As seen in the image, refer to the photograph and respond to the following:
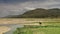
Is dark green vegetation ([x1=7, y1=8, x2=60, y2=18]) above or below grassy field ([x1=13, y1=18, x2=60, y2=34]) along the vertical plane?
above

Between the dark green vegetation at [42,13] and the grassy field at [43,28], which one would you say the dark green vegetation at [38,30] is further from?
the dark green vegetation at [42,13]

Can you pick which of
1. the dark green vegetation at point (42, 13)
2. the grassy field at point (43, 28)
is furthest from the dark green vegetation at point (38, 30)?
the dark green vegetation at point (42, 13)

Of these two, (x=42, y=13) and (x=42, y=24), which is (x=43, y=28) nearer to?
(x=42, y=24)

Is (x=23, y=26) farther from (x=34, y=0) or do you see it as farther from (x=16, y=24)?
(x=34, y=0)

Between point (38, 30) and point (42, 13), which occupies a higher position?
point (42, 13)

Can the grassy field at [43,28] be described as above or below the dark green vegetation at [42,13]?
below

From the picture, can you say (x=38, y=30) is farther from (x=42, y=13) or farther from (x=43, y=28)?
(x=42, y=13)

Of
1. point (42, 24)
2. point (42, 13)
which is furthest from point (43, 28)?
point (42, 13)

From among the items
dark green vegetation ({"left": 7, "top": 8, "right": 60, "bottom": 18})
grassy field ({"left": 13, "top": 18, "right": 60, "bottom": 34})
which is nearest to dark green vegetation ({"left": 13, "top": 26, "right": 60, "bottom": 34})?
grassy field ({"left": 13, "top": 18, "right": 60, "bottom": 34})

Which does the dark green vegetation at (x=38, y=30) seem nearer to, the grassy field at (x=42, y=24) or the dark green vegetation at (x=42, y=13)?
the grassy field at (x=42, y=24)

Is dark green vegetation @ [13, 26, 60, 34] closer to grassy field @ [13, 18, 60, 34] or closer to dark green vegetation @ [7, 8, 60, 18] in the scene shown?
grassy field @ [13, 18, 60, 34]

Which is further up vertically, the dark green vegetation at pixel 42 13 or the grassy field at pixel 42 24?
the dark green vegetation at pixel 42 13

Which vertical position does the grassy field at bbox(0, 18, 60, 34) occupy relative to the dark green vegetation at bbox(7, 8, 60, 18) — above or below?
below

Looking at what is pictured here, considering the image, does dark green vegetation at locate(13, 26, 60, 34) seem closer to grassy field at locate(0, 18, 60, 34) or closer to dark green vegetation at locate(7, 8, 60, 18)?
grassy field at locate(0, 18, 60, 34)
